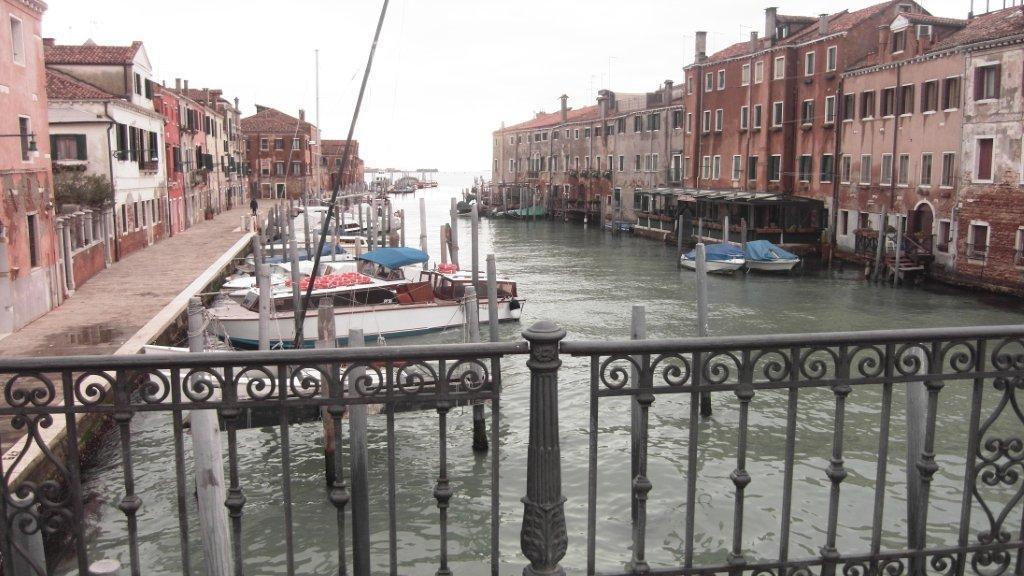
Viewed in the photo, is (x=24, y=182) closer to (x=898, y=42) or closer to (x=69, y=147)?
(x=69, y=147)

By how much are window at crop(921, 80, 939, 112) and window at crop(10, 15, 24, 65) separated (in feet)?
88.8

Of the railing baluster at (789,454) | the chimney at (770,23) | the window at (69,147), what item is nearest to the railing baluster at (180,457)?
the railing baluster at (789,454)

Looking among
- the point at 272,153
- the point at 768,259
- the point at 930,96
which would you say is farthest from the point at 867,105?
the point at 272,153

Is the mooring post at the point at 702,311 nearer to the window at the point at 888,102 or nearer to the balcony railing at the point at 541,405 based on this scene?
the balcony railing at the point at 541,405

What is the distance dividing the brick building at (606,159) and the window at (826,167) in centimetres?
1043

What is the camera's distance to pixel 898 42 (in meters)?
31.8

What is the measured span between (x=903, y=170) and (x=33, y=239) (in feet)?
91.8

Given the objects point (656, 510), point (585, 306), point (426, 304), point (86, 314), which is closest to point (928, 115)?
point (585, 306)

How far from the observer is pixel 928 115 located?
1154 inches

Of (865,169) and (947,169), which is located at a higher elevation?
(865,169)

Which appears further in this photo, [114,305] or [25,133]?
[114,305]

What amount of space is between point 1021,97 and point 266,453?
2403cm

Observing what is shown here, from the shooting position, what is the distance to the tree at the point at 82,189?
894 inches

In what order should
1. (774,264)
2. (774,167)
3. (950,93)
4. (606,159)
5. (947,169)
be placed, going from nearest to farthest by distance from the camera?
(950,93), (947,169), (774,264), (774,167), (606,159)
